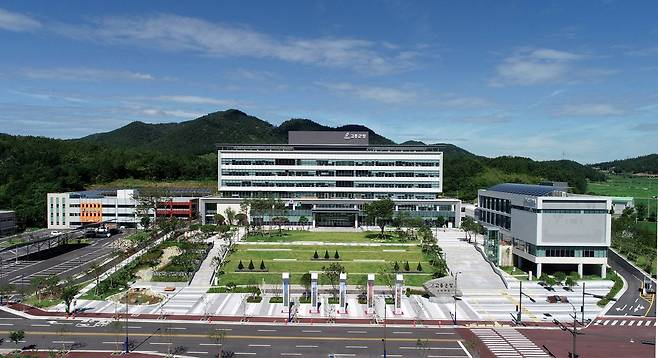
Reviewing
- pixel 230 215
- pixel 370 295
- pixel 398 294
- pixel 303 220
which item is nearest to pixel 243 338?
pixel 370 295

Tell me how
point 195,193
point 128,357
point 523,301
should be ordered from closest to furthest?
1. point 128,357
2. point 523,301
3. point 195,193

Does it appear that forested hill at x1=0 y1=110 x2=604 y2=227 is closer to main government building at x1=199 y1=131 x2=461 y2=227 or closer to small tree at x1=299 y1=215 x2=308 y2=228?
main government building at x1=199 y1=131 x2=461 y2=227

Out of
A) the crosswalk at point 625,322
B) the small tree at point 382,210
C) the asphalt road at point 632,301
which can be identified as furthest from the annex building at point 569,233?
the small tree at point 382,210

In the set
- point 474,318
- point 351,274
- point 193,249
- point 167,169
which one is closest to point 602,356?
point 474,318

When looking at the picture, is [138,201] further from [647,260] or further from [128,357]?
[647,260]

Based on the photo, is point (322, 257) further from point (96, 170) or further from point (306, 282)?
point (96, 170)
